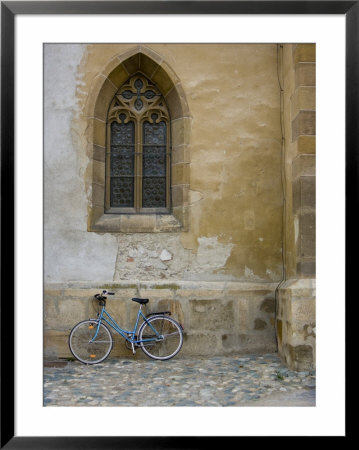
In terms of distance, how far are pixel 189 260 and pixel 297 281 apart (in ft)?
5.41

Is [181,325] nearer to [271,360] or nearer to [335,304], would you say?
[271,360]

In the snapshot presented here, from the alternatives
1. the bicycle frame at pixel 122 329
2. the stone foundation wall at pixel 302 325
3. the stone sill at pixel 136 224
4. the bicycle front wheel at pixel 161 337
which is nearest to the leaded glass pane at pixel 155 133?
the stone sill at pixel 136 224

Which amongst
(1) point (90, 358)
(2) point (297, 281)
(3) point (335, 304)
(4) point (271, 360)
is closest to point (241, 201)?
(2) point (297, 281)

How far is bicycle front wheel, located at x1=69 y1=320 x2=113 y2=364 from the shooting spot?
22.1ft

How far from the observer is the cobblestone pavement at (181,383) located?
4.94 m

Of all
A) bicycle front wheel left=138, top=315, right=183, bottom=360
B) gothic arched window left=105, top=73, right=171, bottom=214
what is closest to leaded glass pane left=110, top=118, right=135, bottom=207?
gothic arched window left=105, top=73, right=171, bottom=214

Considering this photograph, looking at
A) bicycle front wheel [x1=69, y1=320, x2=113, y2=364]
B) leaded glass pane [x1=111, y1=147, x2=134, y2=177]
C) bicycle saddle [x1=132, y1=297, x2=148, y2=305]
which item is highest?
leaded glass pane [x1=111, y1=147, x2=134, y2=177]

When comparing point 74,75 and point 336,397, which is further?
point 74,75

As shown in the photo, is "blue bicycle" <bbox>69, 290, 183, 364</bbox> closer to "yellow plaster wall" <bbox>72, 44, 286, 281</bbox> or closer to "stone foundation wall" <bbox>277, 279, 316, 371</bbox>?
"yellow plaster wall" <bbox>72, 44, 286, 281</bbox>

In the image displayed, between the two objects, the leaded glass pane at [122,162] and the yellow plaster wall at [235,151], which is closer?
the yellow plaster wall at [235,151]

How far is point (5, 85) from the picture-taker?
3217 mm

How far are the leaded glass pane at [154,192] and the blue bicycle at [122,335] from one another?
4.89 feet

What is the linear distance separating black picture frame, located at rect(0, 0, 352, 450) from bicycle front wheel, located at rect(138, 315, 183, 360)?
3603mm

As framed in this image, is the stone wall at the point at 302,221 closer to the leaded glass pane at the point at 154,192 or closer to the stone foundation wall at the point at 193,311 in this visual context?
the stone foundation wall at the point at 193,311
